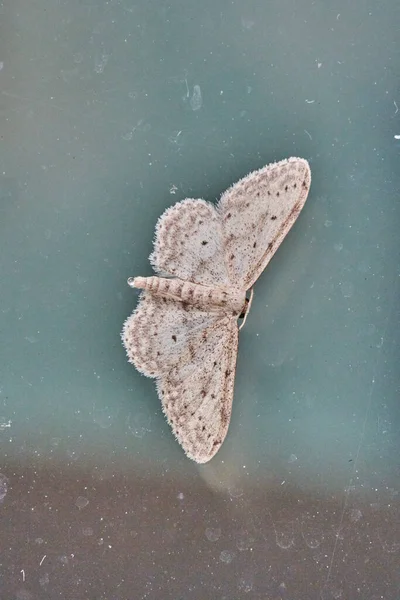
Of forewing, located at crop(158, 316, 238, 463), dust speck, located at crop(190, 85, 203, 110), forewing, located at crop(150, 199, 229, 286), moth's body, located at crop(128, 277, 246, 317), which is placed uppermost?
dust speck, located at crop(190, 85, 203, 110)

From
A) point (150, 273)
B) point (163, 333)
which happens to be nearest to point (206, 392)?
point (163, 333)

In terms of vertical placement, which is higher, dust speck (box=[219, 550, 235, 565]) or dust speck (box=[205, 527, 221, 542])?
dust speck (box=[205, 527, 221, 542])

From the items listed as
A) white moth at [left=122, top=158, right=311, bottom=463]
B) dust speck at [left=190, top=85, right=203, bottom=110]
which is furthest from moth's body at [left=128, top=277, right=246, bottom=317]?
dust speck at [left=190, top=85, right=203, bottom=110]

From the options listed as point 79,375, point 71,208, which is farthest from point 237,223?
point 79,375

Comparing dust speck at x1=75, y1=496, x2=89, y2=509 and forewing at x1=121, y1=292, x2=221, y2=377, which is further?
dust speck at x1=75, y1=496, x2=89, y2=509

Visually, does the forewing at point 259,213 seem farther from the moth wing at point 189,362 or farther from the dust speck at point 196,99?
the dust speck at point 196,99

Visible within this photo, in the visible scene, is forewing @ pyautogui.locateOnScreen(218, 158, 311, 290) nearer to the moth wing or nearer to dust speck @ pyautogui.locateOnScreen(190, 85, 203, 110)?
the moth wing

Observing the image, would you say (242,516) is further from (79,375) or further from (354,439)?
(79,375)
